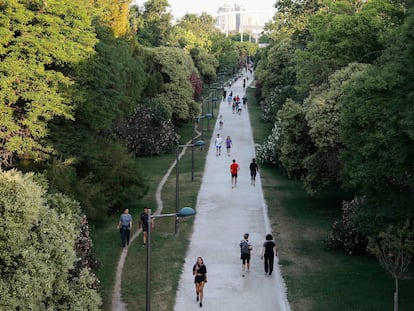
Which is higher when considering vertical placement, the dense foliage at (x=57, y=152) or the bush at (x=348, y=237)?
the dense foliage at (x=57, y=152)

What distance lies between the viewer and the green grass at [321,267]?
638 inches

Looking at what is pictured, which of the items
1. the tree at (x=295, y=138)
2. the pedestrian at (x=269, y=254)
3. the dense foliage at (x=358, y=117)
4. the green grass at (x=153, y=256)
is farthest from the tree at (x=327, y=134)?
the pedestrian at (x=269, y=254)

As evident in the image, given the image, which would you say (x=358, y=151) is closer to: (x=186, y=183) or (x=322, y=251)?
(x=322, y=251)

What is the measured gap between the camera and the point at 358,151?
16297 mm

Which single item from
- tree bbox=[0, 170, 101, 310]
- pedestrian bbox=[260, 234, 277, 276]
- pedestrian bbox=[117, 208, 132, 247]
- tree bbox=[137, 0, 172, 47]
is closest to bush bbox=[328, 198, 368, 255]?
pedestrian bbox=[260, 234, 277, 276]

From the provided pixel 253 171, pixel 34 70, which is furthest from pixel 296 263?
pixel 253 171

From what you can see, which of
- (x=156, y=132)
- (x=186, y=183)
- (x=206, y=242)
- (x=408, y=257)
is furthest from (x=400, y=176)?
(x=156, y=132)

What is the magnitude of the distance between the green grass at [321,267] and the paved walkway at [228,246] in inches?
19.2

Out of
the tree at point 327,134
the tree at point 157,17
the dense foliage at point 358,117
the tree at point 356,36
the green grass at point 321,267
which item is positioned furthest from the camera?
the tree at point 157,17

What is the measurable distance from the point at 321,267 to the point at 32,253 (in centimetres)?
1045

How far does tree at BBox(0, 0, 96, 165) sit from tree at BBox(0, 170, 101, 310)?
8603 millimetres

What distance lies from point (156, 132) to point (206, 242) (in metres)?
21.1

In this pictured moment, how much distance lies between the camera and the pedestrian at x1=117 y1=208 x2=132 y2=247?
67.1 ft

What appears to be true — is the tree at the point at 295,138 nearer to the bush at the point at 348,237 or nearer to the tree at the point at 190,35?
the bush at the point at 348,237
